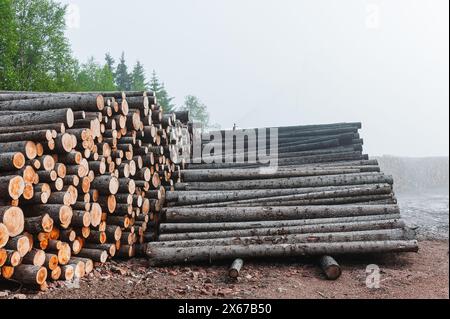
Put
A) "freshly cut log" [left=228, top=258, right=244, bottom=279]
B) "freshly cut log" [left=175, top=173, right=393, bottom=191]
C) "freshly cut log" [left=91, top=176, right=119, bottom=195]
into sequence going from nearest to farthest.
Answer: "freshly cut log" [left=228, top=258, right=244, bottom=279]
"freshly cut log" [left=91, top=176, right=119, bottom=195]
"freshly cut log" [left=175, top=173, right=393, bottom=191]

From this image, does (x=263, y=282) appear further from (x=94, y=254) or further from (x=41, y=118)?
(x=41, y=118)

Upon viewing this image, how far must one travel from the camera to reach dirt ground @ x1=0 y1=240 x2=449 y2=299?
6.13 meters

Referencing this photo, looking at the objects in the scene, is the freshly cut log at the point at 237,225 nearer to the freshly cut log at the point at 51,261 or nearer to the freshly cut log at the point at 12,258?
the freshly cut log at the point at 51,261

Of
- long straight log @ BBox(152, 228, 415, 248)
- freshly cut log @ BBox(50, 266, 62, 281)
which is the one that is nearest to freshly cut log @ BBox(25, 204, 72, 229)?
freshly cut log @ BBox(50, 266, 62, 281)

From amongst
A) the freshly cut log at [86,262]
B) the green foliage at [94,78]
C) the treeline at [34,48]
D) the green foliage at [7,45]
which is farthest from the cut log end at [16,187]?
the green foliage at [94,78]

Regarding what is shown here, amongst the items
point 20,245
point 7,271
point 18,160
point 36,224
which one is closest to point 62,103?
point 18,160

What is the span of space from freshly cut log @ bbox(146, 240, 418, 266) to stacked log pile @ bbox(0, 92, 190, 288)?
955 millimetres

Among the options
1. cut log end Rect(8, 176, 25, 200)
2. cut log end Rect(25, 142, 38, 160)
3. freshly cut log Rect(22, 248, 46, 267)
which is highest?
cut log end Rect(25, 142, 38, 160)

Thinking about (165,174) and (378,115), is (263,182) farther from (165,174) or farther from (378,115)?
(378,115)

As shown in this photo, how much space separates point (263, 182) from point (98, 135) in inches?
160

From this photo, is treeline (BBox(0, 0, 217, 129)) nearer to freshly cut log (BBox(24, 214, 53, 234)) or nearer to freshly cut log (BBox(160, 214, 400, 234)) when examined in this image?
freshly cut log (BBox(160, 214, 400, 234))
